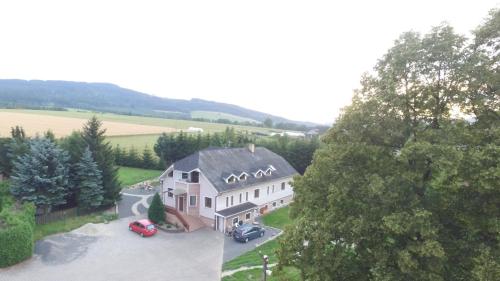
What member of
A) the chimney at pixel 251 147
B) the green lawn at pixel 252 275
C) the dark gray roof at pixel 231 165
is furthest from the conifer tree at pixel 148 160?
the green lawn at pixel 252 275

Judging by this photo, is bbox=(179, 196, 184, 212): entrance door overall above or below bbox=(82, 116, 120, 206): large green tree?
below

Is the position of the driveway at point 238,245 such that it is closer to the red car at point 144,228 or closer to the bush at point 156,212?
the red car at point 144,228

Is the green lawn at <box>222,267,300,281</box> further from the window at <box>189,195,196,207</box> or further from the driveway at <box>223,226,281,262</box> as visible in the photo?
the window at <box>189,195,196,207</box>

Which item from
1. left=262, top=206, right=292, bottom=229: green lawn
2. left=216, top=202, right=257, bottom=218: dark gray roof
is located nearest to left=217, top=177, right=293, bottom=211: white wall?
left=216, top=202, right=257, bottom=218: dark gray roof

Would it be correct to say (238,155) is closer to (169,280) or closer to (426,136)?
(169,280)

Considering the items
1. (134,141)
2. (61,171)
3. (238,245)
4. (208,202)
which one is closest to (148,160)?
(134,141)

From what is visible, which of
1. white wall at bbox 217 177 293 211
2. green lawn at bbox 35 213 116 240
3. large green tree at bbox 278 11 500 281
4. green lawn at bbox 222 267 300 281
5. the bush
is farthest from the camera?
white wall at bbox 217 177 293 211

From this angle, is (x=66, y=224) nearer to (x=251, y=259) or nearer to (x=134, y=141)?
(x=251, y=259)
